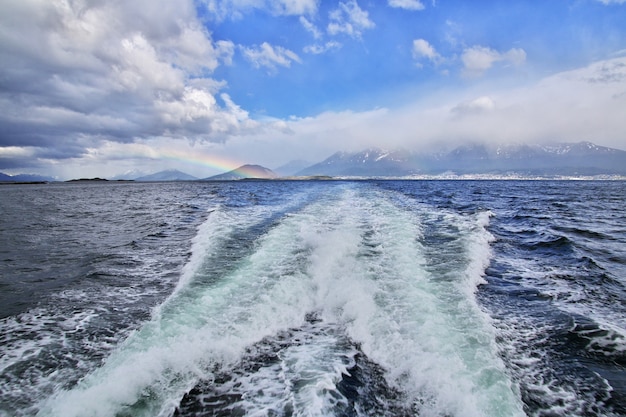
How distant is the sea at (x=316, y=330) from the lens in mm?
4184

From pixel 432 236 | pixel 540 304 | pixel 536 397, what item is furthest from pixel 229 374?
pixel 432 236

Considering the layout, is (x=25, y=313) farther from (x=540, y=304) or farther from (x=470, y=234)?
(x=470, y=234)

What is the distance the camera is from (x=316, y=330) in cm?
611

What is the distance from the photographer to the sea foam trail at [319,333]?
414cm

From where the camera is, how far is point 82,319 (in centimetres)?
656

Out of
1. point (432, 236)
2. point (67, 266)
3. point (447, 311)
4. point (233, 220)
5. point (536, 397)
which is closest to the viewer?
point (536, 397)

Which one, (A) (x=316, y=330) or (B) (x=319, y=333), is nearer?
(B) (x=319, y=333)

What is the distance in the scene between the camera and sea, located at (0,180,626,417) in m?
4.18

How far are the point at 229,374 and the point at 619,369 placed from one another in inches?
246

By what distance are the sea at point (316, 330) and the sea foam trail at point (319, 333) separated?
0.03 m

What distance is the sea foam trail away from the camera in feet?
13.6

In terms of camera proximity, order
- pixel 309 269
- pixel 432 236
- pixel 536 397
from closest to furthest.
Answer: pixel 536 397 < pixel 309 269 < pixel 432 236

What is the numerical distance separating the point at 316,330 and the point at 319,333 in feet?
0.44

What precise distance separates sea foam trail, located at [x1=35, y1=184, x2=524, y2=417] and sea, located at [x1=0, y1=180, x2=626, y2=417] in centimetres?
3
